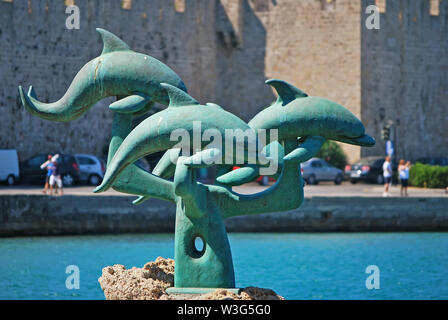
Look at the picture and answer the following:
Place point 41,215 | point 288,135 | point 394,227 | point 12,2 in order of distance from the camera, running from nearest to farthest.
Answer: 1. point 288,135
2. point 41,215
3. point 394,227
4. point 12,2

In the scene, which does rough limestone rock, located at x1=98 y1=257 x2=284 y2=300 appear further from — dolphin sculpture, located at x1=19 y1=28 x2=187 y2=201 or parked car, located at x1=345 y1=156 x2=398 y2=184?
parked car, located at x1=345 y1=156 x2=398 y2=184

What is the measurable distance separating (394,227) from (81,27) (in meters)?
14.5

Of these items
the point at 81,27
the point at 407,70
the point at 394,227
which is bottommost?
the point at 394,227

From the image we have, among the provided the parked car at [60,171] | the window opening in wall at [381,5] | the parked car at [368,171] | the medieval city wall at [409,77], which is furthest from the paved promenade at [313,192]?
the window opening in wall at [381,5]

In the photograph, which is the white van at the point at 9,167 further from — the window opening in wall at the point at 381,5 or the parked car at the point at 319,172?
the window opening in wall at the point at 381,5

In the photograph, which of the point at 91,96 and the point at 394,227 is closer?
the point at 91,96

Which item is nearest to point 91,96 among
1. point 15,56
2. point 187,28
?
point 15,56

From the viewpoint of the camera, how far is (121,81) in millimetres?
8141

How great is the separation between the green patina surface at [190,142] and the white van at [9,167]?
18.0 meters

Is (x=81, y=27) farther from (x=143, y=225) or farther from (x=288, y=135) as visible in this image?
(x=288, y=135)

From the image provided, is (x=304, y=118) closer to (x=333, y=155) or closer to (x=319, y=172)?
(x=319, y=172)

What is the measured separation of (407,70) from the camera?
3366 cm
